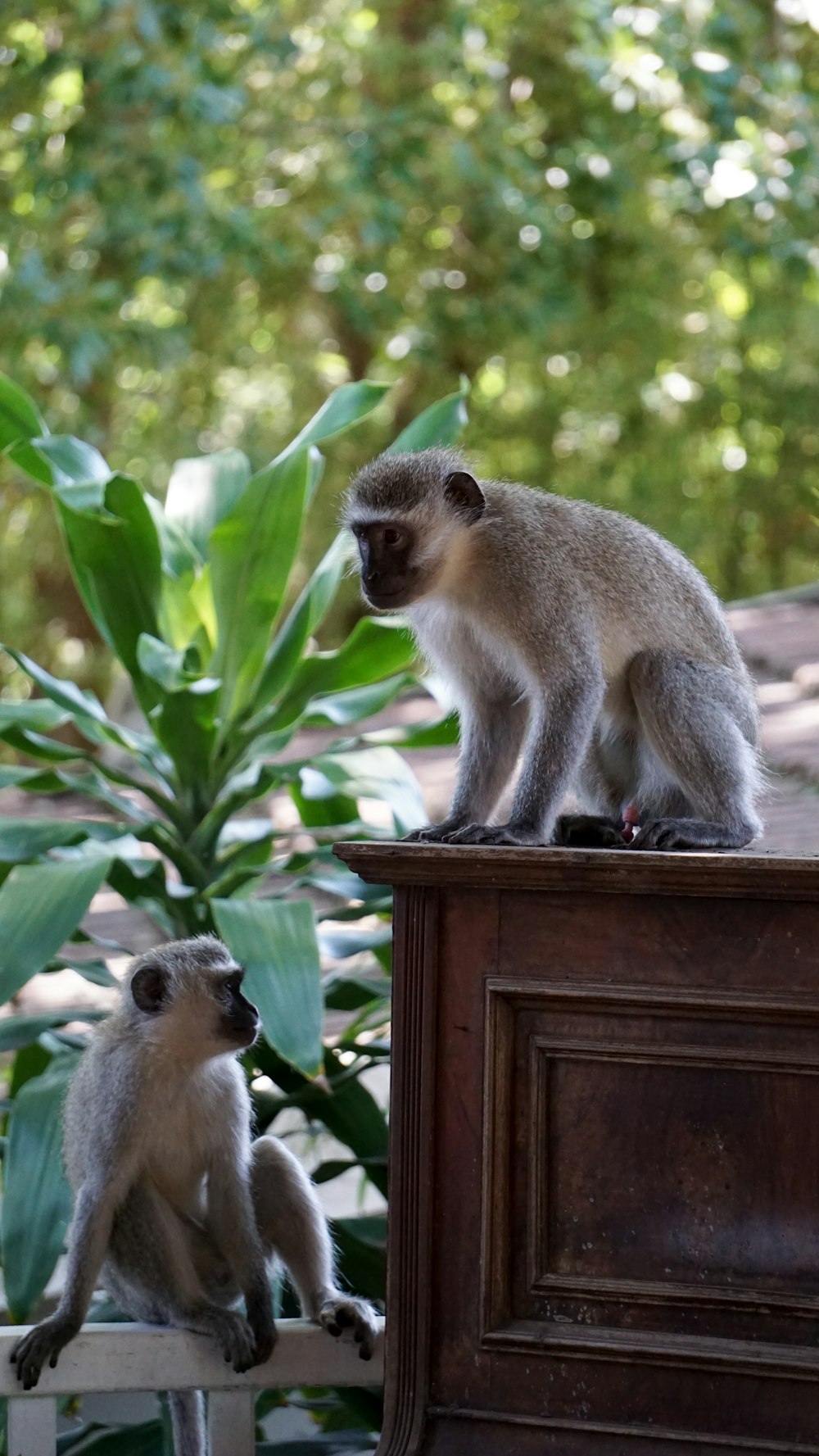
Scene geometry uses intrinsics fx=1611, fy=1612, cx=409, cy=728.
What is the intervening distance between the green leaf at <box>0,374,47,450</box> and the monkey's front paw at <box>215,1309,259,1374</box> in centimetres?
206

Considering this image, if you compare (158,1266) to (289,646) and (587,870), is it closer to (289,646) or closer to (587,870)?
(587,870)

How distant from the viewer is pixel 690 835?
8.46 ft

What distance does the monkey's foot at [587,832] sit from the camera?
2.63 m

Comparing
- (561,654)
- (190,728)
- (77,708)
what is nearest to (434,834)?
(561,654)

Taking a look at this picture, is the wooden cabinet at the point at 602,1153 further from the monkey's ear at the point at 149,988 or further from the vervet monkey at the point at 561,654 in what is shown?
the monkey's ear at the point at 149,988

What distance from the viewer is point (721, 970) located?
7.01ft

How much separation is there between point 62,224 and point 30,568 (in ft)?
10.8

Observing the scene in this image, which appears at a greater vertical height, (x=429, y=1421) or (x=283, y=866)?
(x=283, y=866)

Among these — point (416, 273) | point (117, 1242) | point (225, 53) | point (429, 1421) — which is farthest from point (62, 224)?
point (429, 1421)

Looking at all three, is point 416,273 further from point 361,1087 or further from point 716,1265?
point 716,1265

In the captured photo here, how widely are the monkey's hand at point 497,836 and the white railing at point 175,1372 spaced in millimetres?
790

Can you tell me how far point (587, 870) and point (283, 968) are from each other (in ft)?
3.60

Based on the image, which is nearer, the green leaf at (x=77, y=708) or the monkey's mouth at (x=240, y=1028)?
the monkey's mouth at (x=240, y=1028)

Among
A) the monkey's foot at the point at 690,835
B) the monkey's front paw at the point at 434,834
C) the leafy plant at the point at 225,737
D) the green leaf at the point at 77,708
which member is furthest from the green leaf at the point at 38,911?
the monkey's foot at the point at 690,835
